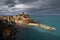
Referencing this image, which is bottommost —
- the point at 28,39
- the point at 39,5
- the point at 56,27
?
the point at 28,39

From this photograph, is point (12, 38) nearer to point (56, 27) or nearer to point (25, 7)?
point (25, 7)

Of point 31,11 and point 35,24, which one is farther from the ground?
point 31,11

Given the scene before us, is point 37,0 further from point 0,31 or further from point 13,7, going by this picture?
point 0,31

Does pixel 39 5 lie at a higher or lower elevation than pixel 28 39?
higher

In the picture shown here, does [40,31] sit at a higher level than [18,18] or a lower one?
lower

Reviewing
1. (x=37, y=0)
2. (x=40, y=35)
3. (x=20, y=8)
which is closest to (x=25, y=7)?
(x=20, y=8)

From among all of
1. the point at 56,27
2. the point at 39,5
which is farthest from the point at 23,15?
the point at 56,27
